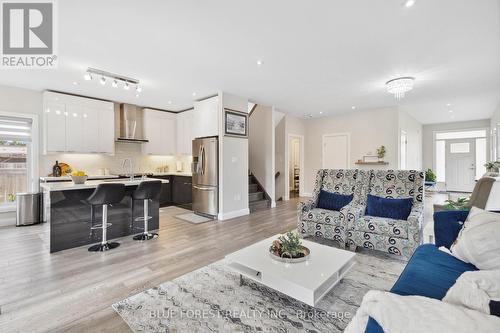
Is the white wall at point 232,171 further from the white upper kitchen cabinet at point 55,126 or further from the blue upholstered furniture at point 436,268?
the blue upholstered furniture at point 436,268

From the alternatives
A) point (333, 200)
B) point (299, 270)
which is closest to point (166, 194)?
point (333, 200)

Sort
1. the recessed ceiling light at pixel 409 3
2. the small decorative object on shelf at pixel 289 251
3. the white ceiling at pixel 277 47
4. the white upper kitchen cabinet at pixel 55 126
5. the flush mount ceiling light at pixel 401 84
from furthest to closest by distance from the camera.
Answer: the white upper kitchen cabinet at pixel 55 126
the flush mount ceiling light at pixel 401 84
the white ceiling at pixel 277 47
the recessed ceiling light at pixel 409 3
the small decorative object on shelf at pixel 289 251

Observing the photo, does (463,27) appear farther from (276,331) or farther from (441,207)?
(276,331)

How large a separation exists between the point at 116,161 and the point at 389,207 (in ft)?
20.2

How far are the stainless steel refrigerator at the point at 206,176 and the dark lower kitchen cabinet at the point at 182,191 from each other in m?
0.70

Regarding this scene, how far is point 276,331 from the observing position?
5.46ft

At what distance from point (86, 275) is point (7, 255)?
1482 mm

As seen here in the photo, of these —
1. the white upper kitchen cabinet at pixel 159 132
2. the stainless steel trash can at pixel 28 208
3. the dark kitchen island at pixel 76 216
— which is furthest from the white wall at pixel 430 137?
the stainless steel trash can at pixel 28 208

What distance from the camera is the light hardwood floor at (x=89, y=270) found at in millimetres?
1814

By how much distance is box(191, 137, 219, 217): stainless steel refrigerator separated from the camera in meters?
4.97

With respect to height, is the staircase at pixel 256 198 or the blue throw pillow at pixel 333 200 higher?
the blue throw pillow at pixel 333 200

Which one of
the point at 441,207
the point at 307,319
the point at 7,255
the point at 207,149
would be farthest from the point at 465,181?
the point at 7,255

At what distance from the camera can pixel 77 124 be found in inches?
198

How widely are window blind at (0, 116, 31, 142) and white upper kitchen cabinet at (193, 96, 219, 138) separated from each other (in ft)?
11.1
